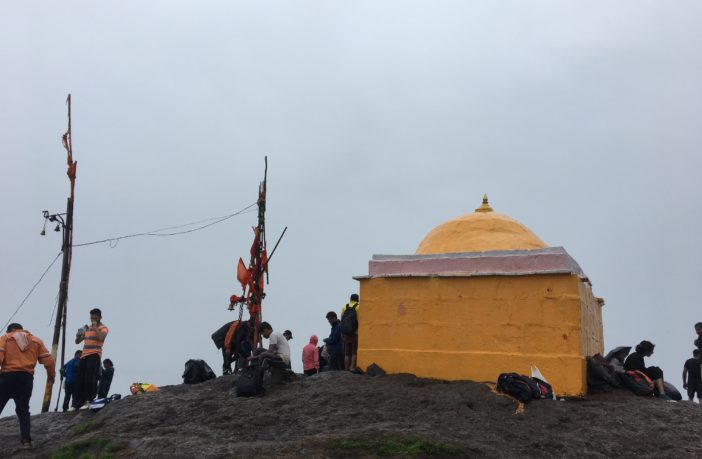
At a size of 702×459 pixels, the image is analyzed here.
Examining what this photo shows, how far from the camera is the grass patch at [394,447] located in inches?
309

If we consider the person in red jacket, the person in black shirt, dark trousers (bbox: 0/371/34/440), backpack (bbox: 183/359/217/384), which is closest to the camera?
dark trousers (bbox: 0/371/34/440)

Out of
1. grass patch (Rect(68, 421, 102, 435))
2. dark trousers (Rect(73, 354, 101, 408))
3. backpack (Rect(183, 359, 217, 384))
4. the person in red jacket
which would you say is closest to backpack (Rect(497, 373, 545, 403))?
the person in red jacket

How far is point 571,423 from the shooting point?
9188 mm

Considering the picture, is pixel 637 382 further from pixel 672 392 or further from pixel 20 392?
pixel 20 392

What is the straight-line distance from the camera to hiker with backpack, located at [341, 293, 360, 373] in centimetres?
1296

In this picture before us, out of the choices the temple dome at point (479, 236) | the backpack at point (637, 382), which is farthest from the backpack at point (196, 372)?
the backpack at point (637, 382)

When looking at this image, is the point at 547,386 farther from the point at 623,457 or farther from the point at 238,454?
the point at 238,454

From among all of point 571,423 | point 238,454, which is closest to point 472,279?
point 571,423

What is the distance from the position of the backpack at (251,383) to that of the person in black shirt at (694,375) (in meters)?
7.94

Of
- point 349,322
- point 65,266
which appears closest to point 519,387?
point 349,322

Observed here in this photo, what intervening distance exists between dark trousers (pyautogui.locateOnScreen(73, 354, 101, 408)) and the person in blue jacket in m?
4.40

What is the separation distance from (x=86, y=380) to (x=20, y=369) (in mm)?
2279

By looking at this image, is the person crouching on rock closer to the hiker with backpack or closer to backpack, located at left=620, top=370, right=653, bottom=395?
the hiker with backpack

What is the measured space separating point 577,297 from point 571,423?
2.46 m
